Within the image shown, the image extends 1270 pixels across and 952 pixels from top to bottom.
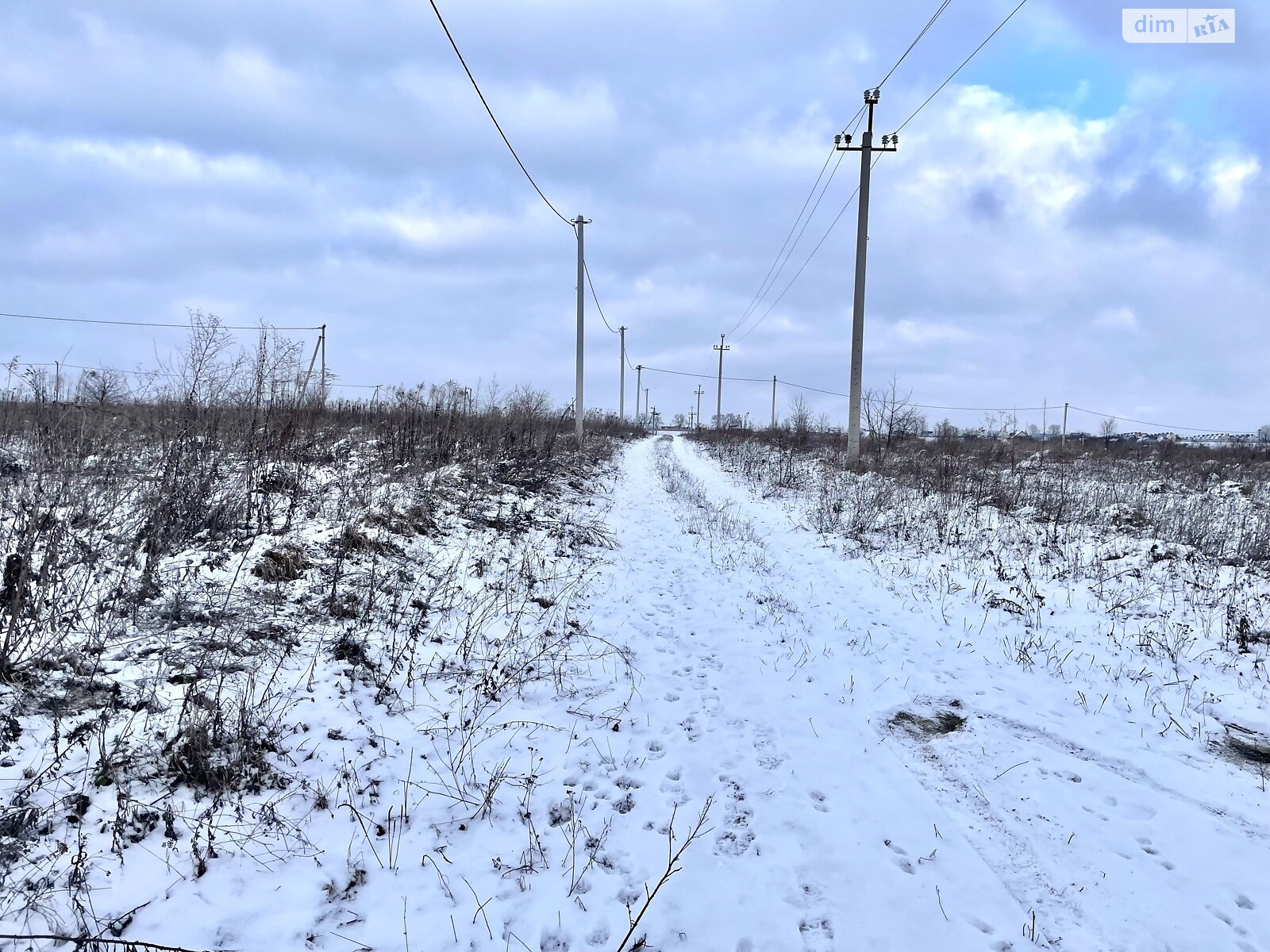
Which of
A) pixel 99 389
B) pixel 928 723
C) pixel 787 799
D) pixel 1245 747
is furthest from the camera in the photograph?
pixel 99 389

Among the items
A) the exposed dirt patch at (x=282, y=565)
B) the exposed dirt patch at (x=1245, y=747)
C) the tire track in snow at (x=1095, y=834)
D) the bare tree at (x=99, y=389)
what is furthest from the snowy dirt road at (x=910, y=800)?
the bare tree at (x=99, y=389)

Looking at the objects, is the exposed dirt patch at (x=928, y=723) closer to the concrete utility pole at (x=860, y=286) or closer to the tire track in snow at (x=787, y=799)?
the tire track in snow at (x=787, y=799)

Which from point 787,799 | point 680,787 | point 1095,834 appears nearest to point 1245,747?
point 1095,834

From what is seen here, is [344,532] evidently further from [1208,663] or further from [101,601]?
[1208,663]

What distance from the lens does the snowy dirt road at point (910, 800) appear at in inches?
92.4

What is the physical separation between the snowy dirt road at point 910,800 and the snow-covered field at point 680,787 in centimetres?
2

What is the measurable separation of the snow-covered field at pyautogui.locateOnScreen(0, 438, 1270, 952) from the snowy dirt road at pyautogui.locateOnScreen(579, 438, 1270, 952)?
2 cm

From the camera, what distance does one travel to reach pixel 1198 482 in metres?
15.5

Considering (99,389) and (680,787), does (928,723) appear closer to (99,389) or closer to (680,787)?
(680,787)

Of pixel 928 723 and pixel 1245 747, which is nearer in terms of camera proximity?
pixel 1245 747

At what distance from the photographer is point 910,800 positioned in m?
3.11

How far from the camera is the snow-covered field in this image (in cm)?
229

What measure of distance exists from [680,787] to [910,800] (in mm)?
1174

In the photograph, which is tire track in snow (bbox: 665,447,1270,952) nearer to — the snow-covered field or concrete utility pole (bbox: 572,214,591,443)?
the snow-covered field
